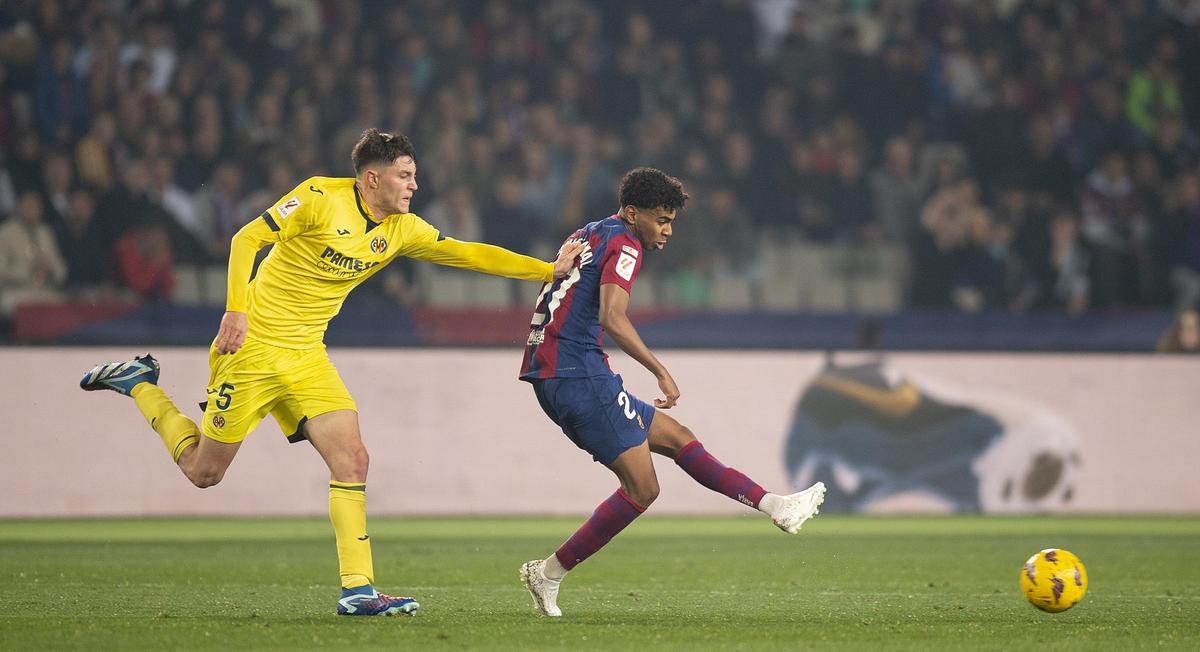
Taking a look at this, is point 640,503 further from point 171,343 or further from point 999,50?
point 999,50

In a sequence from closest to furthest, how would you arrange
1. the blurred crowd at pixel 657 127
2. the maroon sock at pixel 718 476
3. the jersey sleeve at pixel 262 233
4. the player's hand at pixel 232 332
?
the player's hand at pixel 232 332 → the jersey sleeve at pixel 262 233 → the maroon sock at pixel 718 476 → the blurred crowd at pixel 657 127

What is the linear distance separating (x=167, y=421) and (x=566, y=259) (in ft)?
6.86

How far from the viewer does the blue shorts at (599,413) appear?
7.11 metres

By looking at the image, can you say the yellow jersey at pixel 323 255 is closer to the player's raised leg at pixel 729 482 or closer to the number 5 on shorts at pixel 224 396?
the number 5 on shorts at pixel 224 396

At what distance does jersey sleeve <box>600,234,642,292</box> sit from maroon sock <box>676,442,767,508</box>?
0.83 m

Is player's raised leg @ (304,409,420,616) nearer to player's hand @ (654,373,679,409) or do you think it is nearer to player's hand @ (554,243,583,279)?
player's hand @ (554,243,583,279)

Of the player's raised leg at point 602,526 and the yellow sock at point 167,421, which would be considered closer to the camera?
the player's raised leg at point 602,526

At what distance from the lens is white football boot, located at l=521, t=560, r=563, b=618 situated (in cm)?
711

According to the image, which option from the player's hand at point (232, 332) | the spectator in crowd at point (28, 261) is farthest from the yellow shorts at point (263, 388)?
the spectator in crowd at point (28, 261)

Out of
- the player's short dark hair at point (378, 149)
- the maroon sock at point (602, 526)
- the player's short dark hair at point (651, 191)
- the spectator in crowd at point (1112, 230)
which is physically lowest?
the spectator in crowd at point (1112, 230)

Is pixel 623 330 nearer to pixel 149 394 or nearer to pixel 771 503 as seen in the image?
pixel 771 503

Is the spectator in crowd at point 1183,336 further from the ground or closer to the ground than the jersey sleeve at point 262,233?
closer to the ground

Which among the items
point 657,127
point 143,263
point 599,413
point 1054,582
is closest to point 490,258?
point 599,413

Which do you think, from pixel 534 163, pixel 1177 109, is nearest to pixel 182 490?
pixel 534 163
